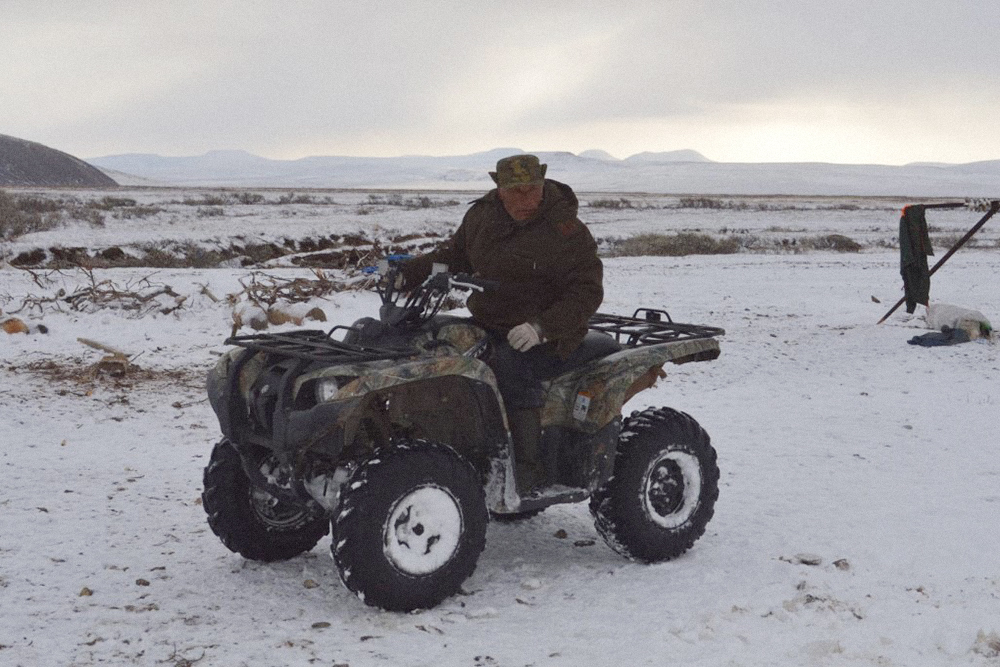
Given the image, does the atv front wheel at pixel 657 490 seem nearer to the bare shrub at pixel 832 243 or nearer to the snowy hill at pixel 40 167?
the bare shrub at pixel 832 243

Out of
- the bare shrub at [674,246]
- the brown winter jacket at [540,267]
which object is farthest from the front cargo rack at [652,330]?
the bare shrub at [674,246]

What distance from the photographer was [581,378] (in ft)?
16.1

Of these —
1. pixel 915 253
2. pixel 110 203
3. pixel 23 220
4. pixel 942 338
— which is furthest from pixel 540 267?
pixel 110 203

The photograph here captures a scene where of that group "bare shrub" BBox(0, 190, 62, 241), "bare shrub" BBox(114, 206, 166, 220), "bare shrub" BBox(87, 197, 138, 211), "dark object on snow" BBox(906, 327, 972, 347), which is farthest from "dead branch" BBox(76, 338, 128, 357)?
"bare shrub" BBox(87, 197, 138, 211)

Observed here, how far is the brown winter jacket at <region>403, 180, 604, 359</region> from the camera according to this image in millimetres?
4695

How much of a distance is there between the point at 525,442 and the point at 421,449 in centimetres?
74

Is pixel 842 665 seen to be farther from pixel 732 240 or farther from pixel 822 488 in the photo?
pixel 732 240

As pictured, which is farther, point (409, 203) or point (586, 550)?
point (409, 203)

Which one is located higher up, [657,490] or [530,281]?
[530,281]

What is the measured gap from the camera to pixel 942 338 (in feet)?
40.6

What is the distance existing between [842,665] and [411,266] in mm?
2827

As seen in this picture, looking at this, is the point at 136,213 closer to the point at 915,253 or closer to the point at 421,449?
the point at 915,253

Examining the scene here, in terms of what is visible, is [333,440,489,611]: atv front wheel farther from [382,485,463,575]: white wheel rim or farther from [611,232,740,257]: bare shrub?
[611,232,740,257]: bare shrub

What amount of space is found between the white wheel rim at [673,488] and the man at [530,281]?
665 millimetres
